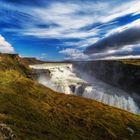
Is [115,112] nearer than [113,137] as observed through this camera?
No

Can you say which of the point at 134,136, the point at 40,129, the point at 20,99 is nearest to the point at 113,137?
the point at 134,136

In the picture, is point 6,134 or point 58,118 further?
point 58,118

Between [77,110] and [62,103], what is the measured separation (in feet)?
40.5

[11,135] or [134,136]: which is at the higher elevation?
[11,135]

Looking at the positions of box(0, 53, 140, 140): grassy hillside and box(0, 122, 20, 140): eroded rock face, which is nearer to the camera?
box(0, 122, 20, 140): eroded rock face

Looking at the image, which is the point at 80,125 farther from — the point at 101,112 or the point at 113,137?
the point at 101,112

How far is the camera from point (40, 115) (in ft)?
510

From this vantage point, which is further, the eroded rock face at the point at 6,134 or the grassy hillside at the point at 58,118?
the grassy hillside at the point at 58,118

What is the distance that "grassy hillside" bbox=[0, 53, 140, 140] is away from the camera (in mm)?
131875

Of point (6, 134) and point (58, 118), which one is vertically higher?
point (6, 134)

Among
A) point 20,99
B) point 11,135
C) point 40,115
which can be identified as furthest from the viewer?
point 20,99

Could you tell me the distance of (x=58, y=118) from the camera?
511 feet

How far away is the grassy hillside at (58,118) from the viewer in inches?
5192

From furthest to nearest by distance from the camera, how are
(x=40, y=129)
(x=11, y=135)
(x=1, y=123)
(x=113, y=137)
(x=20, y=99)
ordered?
1. (x=20, y=99)
2. (x=113, y=137)
3. (x=40, y=129)
4. (x=1, y=123)
5. (x=11, y=135)
